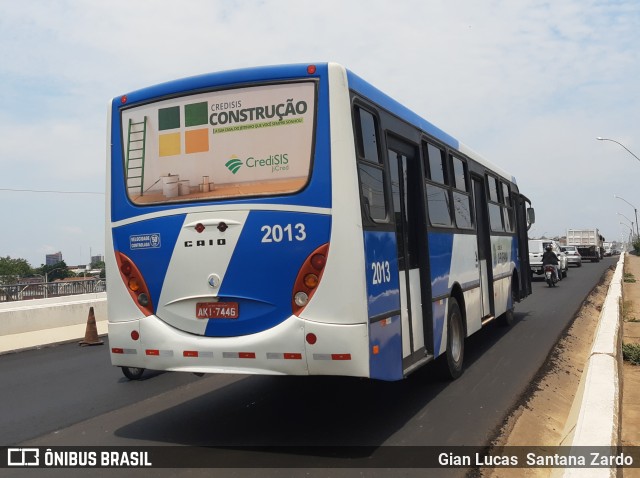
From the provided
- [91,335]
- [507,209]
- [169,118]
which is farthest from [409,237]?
[91,335]

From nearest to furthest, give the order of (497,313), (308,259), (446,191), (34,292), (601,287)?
(308,259), (446,191), (497,313), (34,292), (601,287)

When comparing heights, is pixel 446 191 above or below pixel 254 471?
above

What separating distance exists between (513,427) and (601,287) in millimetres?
21235

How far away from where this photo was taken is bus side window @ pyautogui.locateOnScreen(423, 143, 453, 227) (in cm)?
770

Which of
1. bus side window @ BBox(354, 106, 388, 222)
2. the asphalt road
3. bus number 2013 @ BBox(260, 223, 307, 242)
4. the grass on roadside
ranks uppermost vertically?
bus side window @ BBox(354, 106, 388, 222)

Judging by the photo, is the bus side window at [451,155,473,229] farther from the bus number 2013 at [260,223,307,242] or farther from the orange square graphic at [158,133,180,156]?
the orange square graphic at [158,133,180,156]

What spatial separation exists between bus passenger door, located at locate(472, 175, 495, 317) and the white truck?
5818 centimetres

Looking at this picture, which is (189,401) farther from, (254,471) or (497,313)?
(497,313)

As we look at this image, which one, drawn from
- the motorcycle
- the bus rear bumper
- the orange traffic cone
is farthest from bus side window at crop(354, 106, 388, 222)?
the motorcycle

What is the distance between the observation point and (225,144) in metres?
5.85

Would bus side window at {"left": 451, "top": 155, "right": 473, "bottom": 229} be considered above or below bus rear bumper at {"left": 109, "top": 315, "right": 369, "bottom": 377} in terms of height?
above

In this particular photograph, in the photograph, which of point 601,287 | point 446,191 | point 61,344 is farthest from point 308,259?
point 601,287

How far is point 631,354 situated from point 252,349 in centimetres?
651

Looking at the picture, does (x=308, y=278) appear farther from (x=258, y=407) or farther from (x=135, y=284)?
(x=258, y=407)
